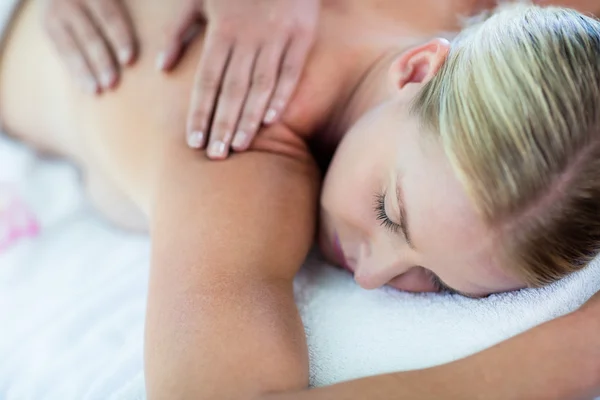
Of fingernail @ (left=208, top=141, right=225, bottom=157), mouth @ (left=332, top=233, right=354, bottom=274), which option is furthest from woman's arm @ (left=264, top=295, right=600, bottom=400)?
fingernail @ (left=208, top=141, right=225, bottom=157)

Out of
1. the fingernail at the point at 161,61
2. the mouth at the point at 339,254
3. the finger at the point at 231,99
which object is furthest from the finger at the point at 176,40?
the mouth at the point at 339,254

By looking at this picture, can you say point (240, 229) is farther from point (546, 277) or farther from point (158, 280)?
point (546, 277)

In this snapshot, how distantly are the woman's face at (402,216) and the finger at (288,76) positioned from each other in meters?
0.11

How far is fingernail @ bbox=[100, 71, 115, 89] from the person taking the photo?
3.17 feet

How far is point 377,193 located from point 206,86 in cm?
29

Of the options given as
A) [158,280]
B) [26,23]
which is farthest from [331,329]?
[26,23]

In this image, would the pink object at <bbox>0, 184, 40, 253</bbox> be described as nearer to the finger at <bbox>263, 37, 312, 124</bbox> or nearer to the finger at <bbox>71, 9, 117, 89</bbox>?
the finger at <bbox>71, 9, 117, 89</bbox>

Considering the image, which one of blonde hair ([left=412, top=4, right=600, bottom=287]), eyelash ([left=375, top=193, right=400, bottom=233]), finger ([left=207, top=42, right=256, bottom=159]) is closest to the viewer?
blonde hair ([left=412, top=4, right=600, bottom=287])

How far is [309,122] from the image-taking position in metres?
0.94

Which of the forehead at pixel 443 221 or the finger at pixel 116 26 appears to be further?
the finger at pixel 116 26

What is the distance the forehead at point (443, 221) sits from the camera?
652mm

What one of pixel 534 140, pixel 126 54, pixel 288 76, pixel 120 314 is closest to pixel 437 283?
pixel 534 140

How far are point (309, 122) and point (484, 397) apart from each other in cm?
47

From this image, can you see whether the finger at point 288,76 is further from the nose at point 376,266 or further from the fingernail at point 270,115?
the nose at point 376,266
